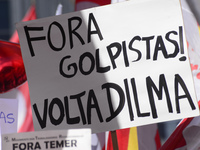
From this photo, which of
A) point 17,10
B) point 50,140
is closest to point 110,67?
point 50,140

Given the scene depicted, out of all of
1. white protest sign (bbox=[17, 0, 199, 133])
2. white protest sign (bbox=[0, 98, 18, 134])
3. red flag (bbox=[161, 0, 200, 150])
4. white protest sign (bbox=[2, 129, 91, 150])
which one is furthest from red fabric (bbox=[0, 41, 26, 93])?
red flag (bbox=[161, 0, 200, 150])

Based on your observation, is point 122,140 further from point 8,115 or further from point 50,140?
point 50,140

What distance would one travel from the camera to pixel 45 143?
5.22 feet

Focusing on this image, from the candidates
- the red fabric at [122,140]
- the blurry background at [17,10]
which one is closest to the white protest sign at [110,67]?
the red fabric at [122,140]

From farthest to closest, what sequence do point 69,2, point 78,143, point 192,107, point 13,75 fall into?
point 69,2 → point 13,75 → point 192,107 → point 78,143

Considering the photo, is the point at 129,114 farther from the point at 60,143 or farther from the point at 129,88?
the point at 60,143

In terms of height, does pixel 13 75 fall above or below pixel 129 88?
above

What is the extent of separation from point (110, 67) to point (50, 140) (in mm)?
474

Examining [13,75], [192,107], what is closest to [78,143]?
[192,107]

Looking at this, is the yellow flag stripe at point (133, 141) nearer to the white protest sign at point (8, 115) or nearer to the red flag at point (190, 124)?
the red flag at point (190, 124)

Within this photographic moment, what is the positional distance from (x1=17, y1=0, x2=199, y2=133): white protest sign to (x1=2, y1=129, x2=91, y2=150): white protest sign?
0.96 ft

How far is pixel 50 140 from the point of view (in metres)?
1.59

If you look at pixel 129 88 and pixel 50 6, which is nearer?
pixel 129 88

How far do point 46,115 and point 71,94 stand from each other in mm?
140
